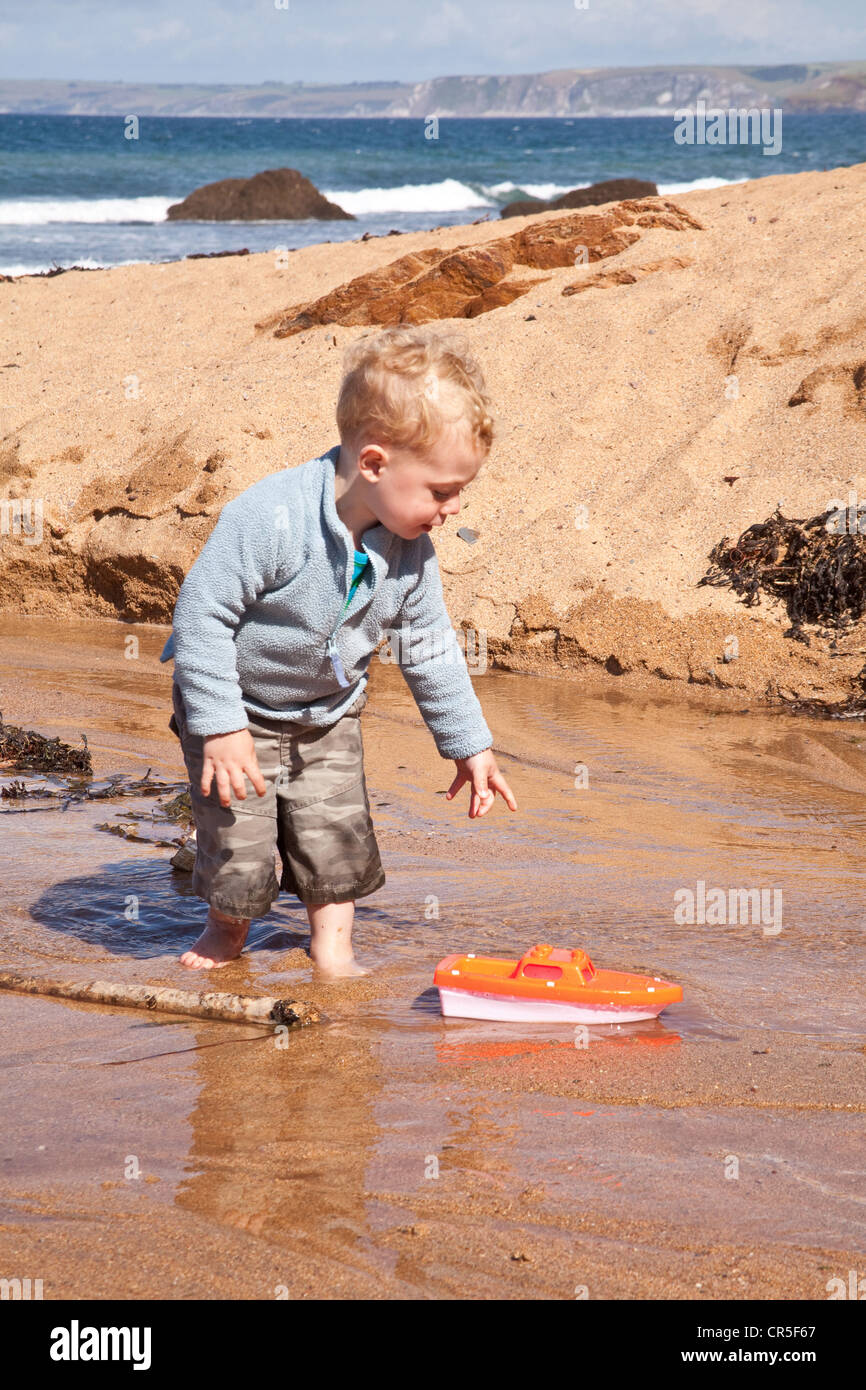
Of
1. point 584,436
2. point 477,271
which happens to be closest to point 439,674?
point 584,436

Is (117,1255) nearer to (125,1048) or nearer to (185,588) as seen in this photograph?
(125,1048)

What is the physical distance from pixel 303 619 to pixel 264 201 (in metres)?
26.2

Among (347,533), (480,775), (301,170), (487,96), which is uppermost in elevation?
(487,96)

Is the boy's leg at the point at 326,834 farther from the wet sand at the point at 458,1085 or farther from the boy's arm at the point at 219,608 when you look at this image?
the boy's arm at the point at 219,608

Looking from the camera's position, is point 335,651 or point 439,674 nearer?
point 335,651

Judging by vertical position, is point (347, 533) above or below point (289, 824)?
above

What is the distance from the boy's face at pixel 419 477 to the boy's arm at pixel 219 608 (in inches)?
8.6

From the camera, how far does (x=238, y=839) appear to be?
110 inches

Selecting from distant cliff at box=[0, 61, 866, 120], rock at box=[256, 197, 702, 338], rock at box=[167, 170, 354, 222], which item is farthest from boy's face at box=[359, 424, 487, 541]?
distant cliff at box=[0, 61, 866, 120]

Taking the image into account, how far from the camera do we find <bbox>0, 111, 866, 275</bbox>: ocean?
73.8 feet

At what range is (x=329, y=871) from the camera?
2902 mm

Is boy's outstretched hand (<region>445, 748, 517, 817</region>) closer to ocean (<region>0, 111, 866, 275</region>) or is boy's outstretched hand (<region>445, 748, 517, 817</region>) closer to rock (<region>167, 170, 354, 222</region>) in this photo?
ocean (<region>0, 111, 866, 275</region>)

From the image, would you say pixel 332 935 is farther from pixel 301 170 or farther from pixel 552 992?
pixel 301 170

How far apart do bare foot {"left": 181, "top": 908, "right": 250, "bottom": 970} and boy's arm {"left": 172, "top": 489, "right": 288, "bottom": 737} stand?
0.59 meters
